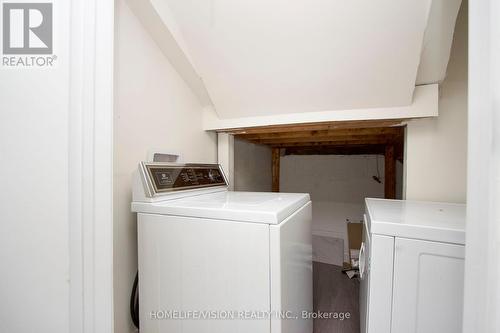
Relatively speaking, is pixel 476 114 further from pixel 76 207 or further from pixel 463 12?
pixel 463 12

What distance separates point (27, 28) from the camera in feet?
1.71

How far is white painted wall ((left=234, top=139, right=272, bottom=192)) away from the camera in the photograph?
2.39 metres

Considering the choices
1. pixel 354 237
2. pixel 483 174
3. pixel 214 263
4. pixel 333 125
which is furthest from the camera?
pixel 354 237

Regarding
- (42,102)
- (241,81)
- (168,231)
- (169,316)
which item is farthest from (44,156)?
(241,81)

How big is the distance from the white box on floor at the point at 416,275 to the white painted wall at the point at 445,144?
27.3 inches

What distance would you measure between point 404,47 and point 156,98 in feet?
4.40

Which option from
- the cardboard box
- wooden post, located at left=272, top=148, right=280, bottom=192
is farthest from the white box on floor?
wooden post, located at left=272, top=148, right=280, bottom=192

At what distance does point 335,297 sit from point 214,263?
64.3 inches

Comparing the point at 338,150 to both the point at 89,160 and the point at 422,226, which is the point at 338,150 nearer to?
the point at 422,226

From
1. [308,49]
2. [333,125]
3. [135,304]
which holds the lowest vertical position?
[135,304]

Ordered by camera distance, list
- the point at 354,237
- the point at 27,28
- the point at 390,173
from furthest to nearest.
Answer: the point at 354,237 → the point at 390,173 → the point at 27,28

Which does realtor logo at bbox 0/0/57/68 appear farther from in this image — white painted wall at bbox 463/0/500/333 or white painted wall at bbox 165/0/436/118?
white painted wall at bbox 463/0/500/333

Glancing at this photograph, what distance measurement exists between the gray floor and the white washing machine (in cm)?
75

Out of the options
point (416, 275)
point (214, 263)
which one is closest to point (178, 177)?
point (214, 263)
